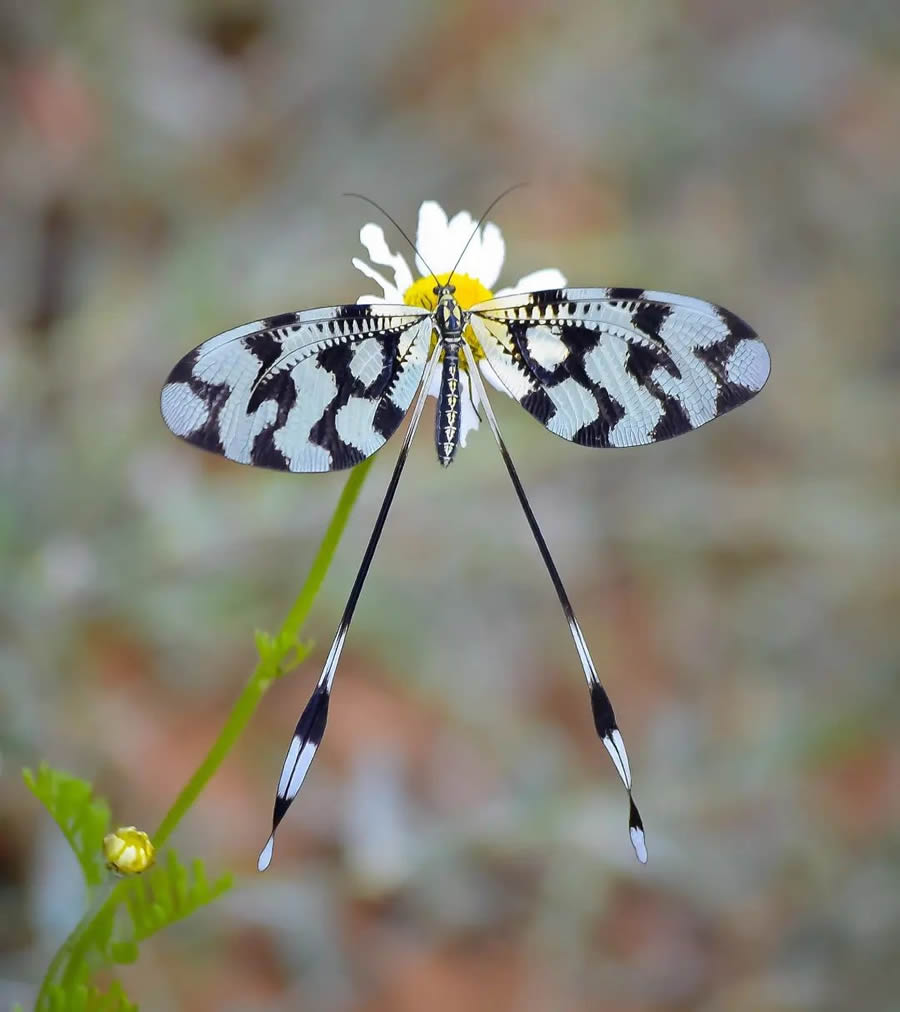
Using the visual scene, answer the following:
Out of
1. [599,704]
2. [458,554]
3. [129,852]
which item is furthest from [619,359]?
[458,554]

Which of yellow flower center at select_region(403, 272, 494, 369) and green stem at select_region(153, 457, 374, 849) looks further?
yellow flower center at select_region(403, 272, 494, 369)

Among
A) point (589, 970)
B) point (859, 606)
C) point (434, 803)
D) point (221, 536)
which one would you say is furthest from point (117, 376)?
point (859, 606)

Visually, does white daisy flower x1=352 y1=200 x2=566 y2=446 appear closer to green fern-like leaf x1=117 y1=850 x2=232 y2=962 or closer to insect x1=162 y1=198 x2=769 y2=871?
insect x1=162 y1=198 x2=769 y2=871

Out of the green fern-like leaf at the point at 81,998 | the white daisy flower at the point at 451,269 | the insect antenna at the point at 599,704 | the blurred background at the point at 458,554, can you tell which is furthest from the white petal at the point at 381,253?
Result: the blurred background at the point at 458,554

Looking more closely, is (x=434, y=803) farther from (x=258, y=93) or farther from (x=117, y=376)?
(x=258, y=93)

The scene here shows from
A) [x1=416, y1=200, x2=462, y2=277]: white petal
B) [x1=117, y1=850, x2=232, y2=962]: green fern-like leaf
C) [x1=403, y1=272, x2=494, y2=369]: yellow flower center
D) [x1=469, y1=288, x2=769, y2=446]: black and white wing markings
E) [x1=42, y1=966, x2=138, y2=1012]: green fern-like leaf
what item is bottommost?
[x1=42, y1=966, x2=138, y2=1012]: green fern-like leaf

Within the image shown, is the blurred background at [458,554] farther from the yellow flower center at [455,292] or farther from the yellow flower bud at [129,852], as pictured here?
the yellow flower center at [455,292]

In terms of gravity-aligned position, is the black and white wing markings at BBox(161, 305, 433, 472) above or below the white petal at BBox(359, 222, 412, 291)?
below

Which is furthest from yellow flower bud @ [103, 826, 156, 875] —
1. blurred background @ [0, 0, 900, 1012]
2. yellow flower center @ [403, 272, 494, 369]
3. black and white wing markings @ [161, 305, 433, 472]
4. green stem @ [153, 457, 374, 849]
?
blurred background @ [0, 0, 900, 1012]

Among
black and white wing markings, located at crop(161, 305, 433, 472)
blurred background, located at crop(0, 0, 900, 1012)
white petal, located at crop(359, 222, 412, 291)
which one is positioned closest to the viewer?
black and white wing markings, located at crop(161, 305, 433, 472)
